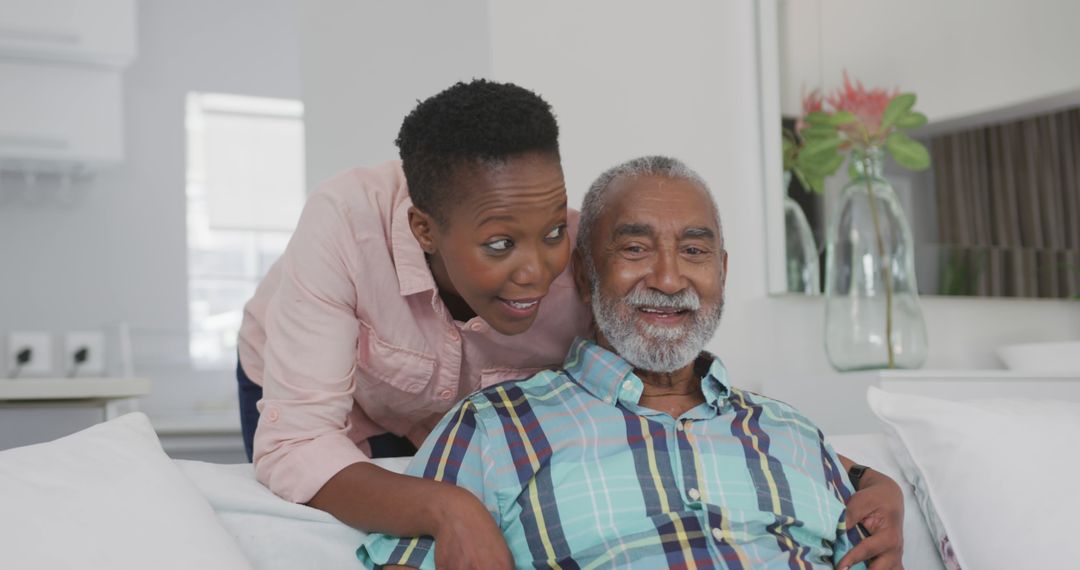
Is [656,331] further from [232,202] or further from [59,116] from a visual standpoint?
[232,202]

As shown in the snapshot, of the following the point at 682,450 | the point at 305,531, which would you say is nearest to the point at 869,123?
the point at 682,450

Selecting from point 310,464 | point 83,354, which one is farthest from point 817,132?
point 83,354

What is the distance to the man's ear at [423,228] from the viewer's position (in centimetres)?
138

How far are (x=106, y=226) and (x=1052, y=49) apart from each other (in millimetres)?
3336

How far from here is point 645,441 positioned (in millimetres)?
1458

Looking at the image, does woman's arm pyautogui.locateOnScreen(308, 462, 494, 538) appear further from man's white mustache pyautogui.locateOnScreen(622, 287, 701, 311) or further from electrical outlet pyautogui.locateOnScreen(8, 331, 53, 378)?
electrical outlet pyautogui.locateOnScreen(8, 331, 53, 378)

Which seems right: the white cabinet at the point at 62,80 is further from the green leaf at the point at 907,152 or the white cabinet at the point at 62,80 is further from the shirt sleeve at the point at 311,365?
the shirt sleeve at the point at 311,365

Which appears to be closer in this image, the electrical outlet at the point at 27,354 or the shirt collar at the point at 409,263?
the shirt collar at the point at 409,263

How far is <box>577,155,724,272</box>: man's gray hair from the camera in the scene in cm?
158

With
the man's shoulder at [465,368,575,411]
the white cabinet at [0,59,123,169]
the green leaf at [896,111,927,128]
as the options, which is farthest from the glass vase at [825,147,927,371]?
the white cabinet at [0,59,123,169]

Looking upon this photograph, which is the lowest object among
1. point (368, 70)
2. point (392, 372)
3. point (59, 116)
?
point (392, 372)

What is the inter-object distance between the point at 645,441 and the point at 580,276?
0.29 meters

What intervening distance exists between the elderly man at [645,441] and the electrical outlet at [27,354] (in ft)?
10.0

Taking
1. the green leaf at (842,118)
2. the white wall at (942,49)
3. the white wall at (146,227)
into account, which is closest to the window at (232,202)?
the white wall at (146,227)
